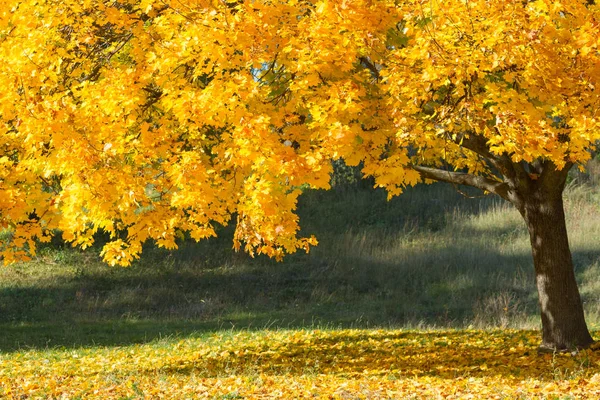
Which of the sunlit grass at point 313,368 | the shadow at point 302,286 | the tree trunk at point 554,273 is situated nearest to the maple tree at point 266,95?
the sunlit grass at point 313,368

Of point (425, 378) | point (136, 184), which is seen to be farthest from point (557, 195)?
point (136, 184)

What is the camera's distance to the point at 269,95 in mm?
9078

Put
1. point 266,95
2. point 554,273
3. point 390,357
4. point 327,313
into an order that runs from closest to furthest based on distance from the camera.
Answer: point 266,95 < point 554,273 < point 390,357 < point 327,313

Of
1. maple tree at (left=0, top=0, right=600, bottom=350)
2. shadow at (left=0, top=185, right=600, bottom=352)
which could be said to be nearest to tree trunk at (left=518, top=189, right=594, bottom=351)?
maple tree at (left=0, top=0, right=600, bottom=350)

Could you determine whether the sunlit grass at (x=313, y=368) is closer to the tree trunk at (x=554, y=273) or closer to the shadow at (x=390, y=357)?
the shadow at (x=390, y=357)

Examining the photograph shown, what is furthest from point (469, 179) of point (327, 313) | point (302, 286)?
point (302, 286)

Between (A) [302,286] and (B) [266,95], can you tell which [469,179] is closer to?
(B) [266,95]

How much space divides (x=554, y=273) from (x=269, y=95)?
17.6 feet

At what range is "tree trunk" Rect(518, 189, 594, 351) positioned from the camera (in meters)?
11.5

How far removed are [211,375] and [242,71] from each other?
5163 millimetres

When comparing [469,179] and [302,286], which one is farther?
[302,286]

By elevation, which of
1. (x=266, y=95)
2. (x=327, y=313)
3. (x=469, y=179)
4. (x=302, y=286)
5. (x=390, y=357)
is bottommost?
(x=327, y=313)

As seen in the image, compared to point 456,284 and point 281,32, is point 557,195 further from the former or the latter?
point 456,284

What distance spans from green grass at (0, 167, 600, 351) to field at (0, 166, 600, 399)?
6cm
